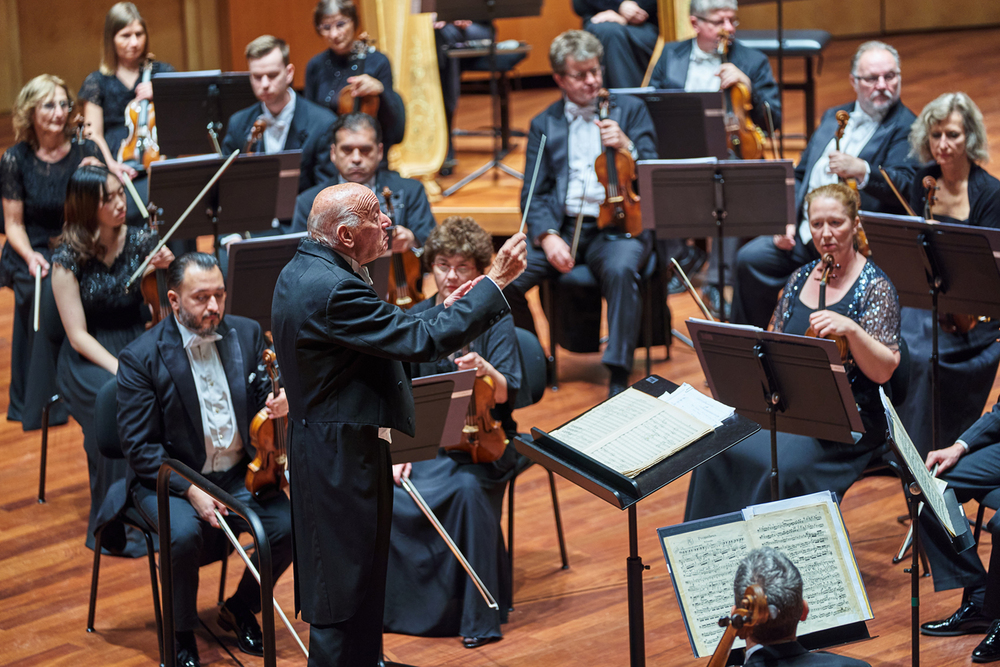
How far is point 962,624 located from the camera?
3209mm

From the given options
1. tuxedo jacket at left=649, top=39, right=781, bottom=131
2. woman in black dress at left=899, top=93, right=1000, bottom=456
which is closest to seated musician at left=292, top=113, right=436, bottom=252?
tuxedo jacket at left=649, top=39, right=781, bottom=131

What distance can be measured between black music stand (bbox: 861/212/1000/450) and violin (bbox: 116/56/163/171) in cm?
322

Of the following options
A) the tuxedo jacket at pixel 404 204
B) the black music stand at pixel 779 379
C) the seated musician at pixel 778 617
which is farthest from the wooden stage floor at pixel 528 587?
the seated musician at pixel 778 617

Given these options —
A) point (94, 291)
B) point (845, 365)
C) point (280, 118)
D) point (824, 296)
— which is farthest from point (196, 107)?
point (845, 365)

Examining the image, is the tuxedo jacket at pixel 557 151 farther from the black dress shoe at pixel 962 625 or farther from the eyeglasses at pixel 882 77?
the black dress shoe at pixel 962 625

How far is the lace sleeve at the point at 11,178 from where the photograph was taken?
4758 millimetres

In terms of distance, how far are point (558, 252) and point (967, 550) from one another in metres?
2.17

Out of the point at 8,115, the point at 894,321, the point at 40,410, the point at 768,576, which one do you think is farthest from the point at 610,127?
the point at 8,115

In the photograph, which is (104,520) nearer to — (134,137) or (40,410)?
(40,410)

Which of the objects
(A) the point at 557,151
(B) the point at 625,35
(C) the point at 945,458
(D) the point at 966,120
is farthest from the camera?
(B) the point at 625,35

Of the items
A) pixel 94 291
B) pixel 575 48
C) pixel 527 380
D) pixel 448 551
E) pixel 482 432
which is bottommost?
pixel 448 551

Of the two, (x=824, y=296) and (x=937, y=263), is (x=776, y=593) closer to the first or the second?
(x=824, y=296)

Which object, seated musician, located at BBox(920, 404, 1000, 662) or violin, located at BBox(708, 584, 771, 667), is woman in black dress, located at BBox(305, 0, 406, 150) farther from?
violin, located at BBox(708, 584, 771, 667)

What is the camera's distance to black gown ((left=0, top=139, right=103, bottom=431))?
4.71 meters
